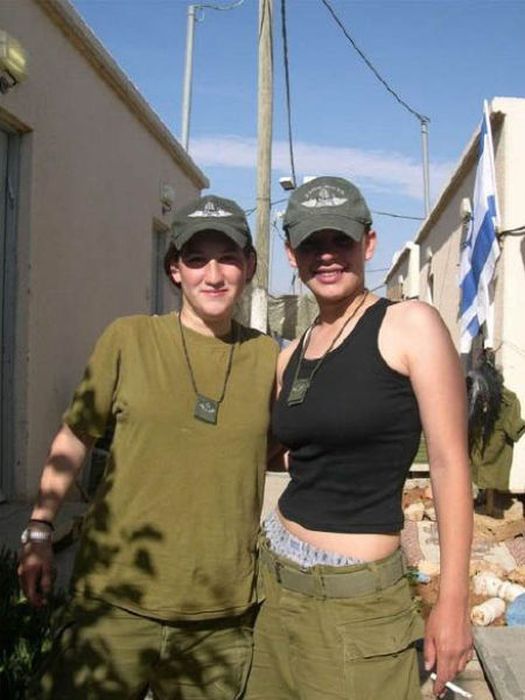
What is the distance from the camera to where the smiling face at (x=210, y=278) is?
7.18 feet

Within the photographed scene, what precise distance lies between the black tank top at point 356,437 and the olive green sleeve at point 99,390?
0.53 m

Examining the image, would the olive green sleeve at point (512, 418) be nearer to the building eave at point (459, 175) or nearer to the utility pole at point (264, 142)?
the building eave at point (459, 175)

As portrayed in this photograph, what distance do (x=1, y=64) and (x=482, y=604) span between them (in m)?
4.88

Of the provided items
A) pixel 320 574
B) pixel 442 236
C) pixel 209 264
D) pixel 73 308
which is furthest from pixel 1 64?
pixel 442 236

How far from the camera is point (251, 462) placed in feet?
6.90

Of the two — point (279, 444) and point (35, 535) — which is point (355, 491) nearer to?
point (279, 444)

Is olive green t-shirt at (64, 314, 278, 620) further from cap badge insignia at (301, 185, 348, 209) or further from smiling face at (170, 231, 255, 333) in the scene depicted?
cap badge insignia at (301, 185, 348, 209)

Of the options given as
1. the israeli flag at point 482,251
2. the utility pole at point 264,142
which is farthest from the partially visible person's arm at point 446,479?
the utility pole at point 264,142

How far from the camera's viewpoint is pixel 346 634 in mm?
1833

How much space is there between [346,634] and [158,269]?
9.36 metres

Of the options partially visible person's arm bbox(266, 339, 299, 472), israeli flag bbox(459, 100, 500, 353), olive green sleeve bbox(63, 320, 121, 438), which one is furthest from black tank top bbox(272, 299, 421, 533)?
israeli flag bbox(459, 100, 500, 353)

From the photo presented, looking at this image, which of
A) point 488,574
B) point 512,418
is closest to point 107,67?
point 512,418

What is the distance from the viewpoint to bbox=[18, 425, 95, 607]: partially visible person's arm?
211 centimetres

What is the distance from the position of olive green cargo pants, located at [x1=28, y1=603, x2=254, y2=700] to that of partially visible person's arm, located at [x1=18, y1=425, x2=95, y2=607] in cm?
13
